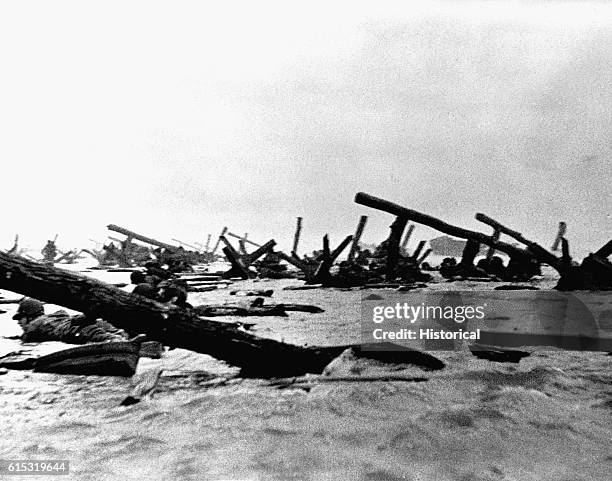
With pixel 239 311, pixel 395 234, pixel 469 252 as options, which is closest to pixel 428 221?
pixel 395 234

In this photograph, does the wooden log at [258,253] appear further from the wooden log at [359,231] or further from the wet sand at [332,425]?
the wet sand at [332,425]

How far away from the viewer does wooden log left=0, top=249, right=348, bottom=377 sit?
342 centimetres

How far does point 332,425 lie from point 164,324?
177 centimetres

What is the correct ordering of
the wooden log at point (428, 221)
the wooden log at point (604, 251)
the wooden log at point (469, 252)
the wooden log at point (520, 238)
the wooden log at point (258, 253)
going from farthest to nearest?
the wooden log at point (258, 253)
the wooden log at point (469, 252)
the wooden log at point (520, 238)
the wooden log at point (604, 251)
the wooden log at point (428, 221)

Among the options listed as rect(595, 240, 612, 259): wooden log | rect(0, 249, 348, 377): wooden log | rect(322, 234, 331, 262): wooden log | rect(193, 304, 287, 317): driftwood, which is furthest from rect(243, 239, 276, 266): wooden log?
rect(0, 249, 348, 377): wooden log

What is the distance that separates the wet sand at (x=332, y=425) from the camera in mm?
1879

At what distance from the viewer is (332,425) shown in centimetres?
235

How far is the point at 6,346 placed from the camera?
4.41 meters

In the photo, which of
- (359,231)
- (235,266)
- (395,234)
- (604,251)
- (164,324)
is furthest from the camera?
(235,266)

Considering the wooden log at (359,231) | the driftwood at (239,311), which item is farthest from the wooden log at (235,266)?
the driftwood at (239,311)

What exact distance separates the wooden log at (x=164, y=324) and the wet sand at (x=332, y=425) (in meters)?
0.21

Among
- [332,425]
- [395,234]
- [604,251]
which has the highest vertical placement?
[395,234]

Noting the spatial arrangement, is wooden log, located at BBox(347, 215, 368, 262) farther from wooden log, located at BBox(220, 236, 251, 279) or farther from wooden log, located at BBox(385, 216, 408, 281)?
wooden log, located at BBox(385, 216, 408, 281)

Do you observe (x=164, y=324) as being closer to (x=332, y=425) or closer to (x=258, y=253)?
(x=332, y=425)
